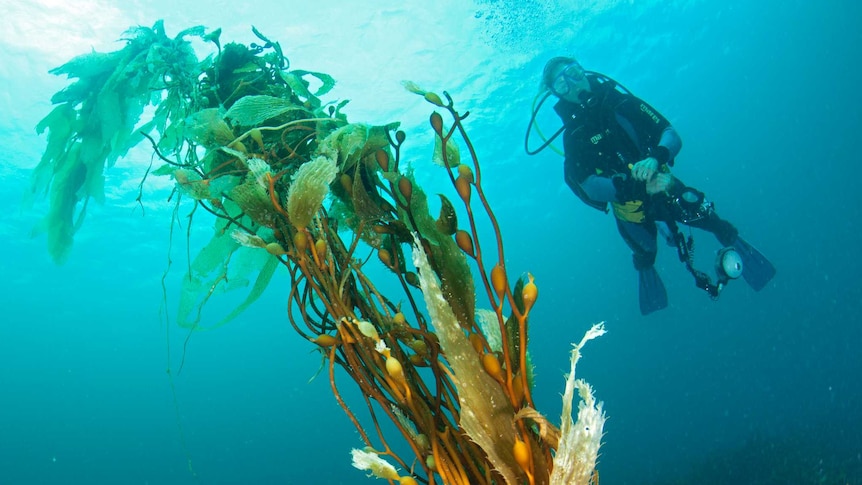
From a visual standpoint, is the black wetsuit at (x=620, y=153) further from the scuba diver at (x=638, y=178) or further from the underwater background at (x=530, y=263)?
the underwater background at (x=530, y=263)

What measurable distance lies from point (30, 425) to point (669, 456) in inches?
2954

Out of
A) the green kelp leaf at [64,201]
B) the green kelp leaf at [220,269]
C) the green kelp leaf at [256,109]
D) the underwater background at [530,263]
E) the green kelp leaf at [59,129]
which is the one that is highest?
the underwater background at [530,263]

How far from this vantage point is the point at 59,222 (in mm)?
3105

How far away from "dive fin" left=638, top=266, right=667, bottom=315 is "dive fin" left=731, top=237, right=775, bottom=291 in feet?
3.48

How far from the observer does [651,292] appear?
629cm

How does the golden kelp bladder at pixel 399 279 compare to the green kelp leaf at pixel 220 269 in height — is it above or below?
below

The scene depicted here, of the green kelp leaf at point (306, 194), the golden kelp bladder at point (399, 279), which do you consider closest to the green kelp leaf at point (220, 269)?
the golden kelp bladder at point (399, 279)

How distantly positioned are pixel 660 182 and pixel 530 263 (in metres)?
40.6

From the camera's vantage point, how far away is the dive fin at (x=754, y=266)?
5.09 metres

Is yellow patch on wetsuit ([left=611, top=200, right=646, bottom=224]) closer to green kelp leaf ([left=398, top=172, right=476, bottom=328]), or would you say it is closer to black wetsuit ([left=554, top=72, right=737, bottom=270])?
black wetsuit ([left=554, top=72, right=737, bottom=270])

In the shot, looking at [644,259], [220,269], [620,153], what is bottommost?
[220,269]

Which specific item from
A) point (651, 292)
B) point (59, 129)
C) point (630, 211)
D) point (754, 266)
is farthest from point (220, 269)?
point (651, 292)

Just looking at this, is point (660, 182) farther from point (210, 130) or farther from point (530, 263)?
point (530, 263)

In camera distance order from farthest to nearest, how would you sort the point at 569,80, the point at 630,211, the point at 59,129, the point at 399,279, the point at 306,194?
the point at 569,80, the point at 630,211, the point at 59,129, the point at 399,279, the point at 306,194
